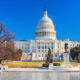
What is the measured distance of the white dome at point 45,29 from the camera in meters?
136

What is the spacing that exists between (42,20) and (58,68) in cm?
9286

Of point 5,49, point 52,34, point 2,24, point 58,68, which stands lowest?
point 58,68

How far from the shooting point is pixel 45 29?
13588cm

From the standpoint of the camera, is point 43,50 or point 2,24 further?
point 43,50

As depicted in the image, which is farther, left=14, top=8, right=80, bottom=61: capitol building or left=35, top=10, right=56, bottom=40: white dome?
left=35, top=10, right=56, bottom=40: white dome

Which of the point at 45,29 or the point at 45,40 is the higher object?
the point at 45,29

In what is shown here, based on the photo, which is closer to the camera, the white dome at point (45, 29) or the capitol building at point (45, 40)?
the capitol building at point (45, 40)

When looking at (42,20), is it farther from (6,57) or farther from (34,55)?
(6,57)

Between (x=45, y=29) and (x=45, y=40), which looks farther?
(x=45, y=29)

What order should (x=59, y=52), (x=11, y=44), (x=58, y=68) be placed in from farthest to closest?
1. (x=59, y=52)
2. (x=11, y=44)
3. (x=58, y=68)

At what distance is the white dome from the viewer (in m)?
→ 136

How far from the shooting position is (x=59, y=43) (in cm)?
13625

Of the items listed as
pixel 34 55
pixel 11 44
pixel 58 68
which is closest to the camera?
pixel 58 68

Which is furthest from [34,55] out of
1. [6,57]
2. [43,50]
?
[6,57]
